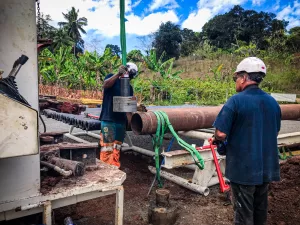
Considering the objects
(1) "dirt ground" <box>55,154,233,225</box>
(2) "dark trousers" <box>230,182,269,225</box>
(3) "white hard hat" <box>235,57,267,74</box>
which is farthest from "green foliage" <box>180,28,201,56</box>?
(2) "dark trousers" <box>230,182,269,225</box>

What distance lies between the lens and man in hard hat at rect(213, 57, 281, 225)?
2.29m

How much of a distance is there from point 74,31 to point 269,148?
4824cm

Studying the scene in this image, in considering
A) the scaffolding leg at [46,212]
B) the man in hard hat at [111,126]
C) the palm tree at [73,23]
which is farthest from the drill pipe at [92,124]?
the palm tree at [73,23]

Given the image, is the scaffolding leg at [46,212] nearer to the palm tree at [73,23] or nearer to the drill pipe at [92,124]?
the drill pipe at [92,124]

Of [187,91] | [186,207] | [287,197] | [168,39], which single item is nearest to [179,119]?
[186,207]

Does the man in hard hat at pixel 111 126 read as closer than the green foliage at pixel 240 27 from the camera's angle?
Yes

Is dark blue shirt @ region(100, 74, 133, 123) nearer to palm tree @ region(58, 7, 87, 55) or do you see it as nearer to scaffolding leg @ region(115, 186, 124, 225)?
scaffolding leg @ region(115, 186, 124, 225)

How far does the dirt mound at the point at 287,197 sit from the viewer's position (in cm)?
315

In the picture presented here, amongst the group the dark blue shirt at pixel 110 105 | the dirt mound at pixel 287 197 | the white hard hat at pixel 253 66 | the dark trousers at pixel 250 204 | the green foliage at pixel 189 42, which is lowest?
the dirt mound at pixel 287 197

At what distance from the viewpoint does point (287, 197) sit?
11.7 feet

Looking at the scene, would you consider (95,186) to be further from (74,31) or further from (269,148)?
(74,31)

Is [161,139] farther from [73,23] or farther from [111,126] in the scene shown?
[73,23]

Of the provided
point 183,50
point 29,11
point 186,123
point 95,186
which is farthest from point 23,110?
point 183,50

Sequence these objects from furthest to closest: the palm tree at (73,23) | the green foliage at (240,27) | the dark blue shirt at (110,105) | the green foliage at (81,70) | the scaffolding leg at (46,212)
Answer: the palm tree at (73,23) → the green foliage at (240,27) → the green foliage at (81,70) → the dark blue shirt at (110,105) → the scaffolding leg at (46,212)
